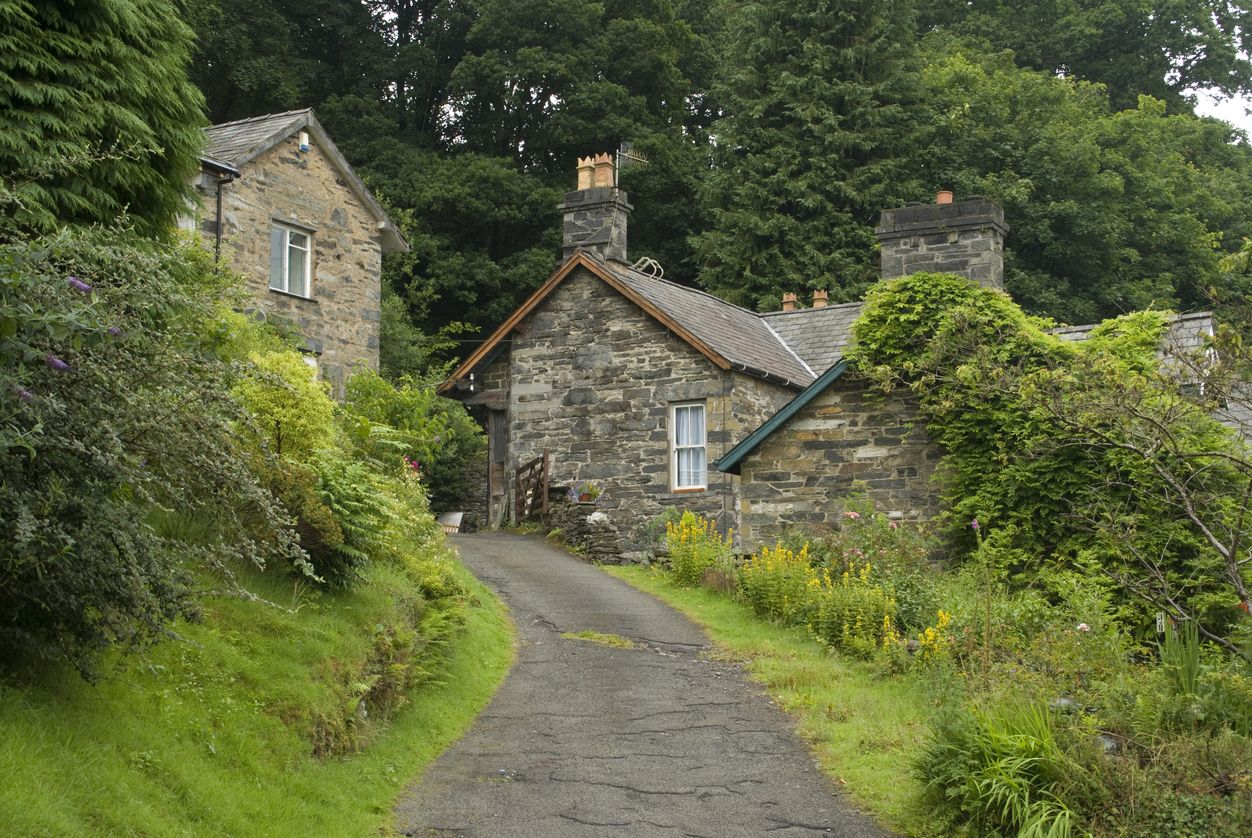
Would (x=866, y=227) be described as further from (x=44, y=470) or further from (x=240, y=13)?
(x=44, y=470)

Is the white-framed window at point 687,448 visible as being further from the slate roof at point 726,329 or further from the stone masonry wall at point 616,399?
the slate roof at point 726,329

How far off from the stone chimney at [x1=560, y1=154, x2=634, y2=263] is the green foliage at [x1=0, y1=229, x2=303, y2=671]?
778 inches

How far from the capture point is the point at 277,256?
26172mm

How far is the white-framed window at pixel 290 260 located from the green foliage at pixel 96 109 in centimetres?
1484

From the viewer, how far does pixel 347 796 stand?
9.05 metres

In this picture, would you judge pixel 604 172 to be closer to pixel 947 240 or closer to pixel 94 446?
pixel 947 240

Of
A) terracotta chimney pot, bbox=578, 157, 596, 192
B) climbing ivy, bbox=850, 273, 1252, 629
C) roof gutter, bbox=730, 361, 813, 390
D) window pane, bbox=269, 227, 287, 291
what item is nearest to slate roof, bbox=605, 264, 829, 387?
roof gutter, bbox=730, 361, 813, 390

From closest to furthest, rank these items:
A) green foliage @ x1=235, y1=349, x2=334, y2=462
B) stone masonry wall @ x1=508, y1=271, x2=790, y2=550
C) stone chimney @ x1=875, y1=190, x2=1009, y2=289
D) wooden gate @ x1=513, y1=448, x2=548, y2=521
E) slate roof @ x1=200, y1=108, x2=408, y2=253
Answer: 1. green foliage @ x1=235, y1=349, x2=334, y2=462
2. stone chimney @ x1=875, y1=190, x2=1009, y2=289
3. slate roof @ x1=200, y1=108, x2=408, y2=253
4. stone masonry wall @ x1=508, y1=271, x2=790, y2=550
5. wooden gate @ x1=513, y1=448, x2=548, y2=521

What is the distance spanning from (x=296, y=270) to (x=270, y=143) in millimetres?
2499

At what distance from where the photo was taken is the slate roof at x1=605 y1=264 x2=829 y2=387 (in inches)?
1031

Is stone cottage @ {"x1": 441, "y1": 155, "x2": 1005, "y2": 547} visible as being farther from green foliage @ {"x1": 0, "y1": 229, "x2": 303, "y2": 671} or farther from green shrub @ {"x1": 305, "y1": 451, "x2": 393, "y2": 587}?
green foliage @ {"x1": 0, "y1": 229, "x2": 303, "y2": 671}

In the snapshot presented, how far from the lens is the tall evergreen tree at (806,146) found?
38375 mm

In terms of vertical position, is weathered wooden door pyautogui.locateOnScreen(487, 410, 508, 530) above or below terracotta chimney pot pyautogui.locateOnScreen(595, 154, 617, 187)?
below

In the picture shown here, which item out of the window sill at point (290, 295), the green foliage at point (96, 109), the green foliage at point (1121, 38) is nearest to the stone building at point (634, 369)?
the window sill at point (290, 295)
